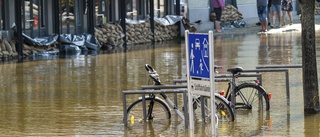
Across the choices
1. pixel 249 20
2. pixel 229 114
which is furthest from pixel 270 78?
pixel 249 20

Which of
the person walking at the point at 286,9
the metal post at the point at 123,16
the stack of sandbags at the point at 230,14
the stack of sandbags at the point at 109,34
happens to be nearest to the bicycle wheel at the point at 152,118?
the stack of sandbags at the point at 109,34

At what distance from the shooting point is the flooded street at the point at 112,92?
12.0m

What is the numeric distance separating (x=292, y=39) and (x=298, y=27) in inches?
243

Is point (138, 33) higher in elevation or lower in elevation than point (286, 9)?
lower

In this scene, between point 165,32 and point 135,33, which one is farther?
point 165,32

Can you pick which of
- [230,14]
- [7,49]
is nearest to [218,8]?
[230,14]

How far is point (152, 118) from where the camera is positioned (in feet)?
42.1

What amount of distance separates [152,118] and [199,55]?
3234 mm

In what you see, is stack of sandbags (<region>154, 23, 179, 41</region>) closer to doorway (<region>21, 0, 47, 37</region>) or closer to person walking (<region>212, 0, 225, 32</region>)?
person walking (<region>212, 0, 225, 32</region>)

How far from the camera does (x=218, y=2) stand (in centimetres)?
3434

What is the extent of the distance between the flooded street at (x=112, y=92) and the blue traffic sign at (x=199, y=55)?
1817 mm

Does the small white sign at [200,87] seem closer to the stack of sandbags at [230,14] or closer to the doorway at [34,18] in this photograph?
the doorway at [34,18]

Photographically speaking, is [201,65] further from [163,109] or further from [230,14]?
[230,14]

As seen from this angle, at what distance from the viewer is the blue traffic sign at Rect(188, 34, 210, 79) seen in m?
9.70
